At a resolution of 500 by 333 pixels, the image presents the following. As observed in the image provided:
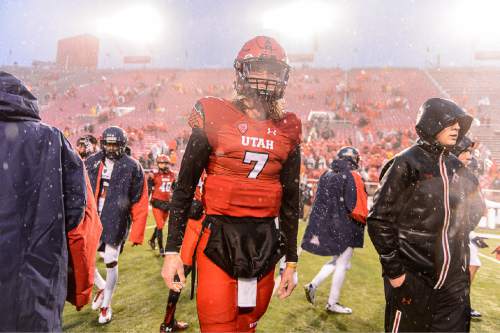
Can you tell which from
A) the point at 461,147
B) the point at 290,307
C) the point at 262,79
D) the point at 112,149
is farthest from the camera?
the point at 290,307

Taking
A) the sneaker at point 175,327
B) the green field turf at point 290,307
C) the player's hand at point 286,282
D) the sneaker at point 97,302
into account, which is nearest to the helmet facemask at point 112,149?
the sneaker at point 97,302

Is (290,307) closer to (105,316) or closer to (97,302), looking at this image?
(105,316)

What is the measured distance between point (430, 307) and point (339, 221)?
9.12 feet

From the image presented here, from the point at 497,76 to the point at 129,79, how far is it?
3935cm

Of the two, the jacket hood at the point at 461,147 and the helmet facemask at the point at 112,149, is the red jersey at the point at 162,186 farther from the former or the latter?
the jacket hood at the point at 461,147

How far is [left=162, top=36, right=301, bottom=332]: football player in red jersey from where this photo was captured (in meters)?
2.18

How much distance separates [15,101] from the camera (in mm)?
1689

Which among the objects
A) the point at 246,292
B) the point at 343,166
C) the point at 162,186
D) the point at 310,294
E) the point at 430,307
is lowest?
the point at 310,294

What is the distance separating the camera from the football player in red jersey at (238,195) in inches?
85.7

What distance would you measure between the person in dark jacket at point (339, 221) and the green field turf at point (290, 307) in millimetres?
351

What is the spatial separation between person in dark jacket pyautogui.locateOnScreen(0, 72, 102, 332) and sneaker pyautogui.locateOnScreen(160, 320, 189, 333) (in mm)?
2521

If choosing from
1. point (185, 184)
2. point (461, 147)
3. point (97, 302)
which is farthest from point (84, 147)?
point (461, 147)

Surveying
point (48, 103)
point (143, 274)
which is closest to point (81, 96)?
point (48, 103)

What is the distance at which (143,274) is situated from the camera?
659cm
